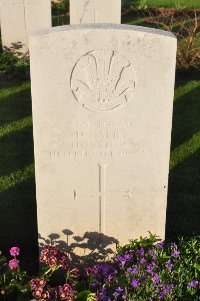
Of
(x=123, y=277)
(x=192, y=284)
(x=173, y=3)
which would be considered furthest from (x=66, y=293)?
(x=173, y=3)

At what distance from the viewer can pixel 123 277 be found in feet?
12.3

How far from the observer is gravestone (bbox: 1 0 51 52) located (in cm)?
859

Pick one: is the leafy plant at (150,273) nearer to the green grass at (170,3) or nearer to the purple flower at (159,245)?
the purple flower at (159,245)

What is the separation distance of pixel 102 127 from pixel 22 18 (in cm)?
559

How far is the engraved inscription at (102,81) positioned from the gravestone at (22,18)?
5.42 m

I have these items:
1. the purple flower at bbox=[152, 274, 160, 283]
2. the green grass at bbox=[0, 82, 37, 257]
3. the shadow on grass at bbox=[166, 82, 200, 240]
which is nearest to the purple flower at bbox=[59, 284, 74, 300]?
the purple flower at bbox=[152, 274, 160, 283]

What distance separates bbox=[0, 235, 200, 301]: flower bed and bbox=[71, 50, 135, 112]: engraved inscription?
1035 mm

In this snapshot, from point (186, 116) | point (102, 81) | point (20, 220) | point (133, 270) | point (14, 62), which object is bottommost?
point (20, 220)

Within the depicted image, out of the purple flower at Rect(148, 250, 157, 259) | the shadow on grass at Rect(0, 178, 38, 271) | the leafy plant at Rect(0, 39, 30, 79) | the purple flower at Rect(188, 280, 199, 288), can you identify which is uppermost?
the leafy plant at Rect(0, 39, 30, 79)

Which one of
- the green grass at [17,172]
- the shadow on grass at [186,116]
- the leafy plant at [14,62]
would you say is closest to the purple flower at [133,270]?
the green grass at [17,172]

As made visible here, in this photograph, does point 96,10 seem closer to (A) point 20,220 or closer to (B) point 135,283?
(A) point 20,220

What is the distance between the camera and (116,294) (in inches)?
138

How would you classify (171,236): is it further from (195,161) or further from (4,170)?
(4,170)

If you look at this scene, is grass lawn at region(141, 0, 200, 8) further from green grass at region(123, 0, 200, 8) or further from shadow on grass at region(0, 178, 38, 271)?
shadow on grass at region(0, 178, 38, 271)
